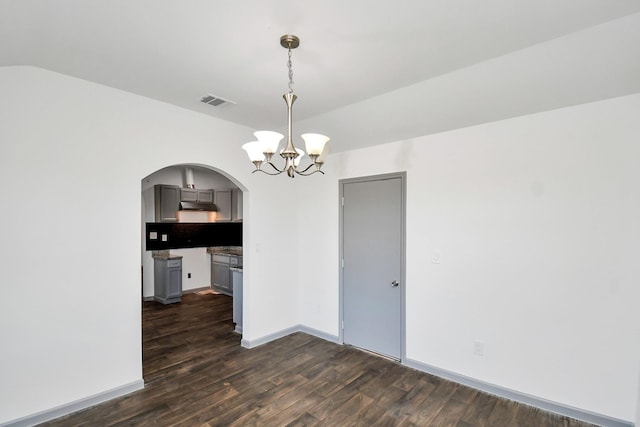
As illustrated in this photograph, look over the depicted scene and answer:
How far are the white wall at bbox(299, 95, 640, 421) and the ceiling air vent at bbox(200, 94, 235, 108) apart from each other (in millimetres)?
1953

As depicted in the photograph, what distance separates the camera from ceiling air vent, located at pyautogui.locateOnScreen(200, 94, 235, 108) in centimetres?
296

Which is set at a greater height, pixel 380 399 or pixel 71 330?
pixel 71 330

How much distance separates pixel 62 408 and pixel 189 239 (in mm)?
4766

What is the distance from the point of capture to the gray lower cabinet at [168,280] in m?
6.00

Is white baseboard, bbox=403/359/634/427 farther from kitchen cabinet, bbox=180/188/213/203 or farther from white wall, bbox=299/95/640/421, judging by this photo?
kitchen cabinet, bbox=180/188/213/203

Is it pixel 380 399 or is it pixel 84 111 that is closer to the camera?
pixel 84 111

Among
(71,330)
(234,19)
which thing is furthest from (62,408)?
(234,19)

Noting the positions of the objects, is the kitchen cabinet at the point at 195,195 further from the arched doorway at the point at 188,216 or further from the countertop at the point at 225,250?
the countertop at the point at 225,250

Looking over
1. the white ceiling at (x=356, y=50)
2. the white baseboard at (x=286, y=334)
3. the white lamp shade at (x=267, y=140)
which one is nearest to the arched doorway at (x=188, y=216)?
the white baseboard at (x=286, y=334)

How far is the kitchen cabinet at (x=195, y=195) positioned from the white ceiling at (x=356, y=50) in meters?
3.98

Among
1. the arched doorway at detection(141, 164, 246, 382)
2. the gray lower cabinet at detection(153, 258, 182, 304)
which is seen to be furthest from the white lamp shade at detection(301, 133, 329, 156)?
the gray lower cabinet at detection(153, 258, 182, 304)

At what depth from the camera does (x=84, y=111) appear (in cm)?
263

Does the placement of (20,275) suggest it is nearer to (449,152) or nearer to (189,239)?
(449,152)

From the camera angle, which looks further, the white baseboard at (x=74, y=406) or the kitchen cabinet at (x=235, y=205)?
the kitchen cabinet at (x=235, y=205)
